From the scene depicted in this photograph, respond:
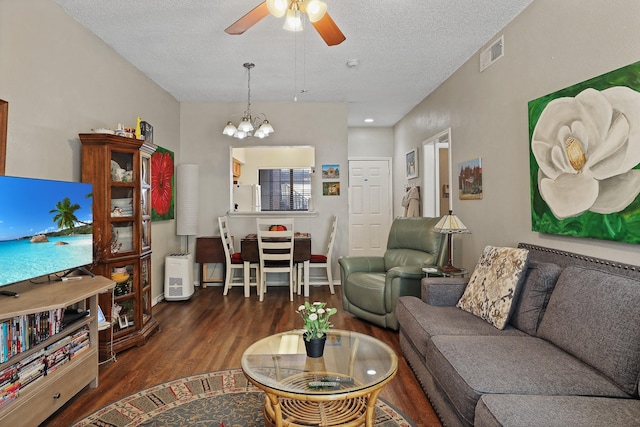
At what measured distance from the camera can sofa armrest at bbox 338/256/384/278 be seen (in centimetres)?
385

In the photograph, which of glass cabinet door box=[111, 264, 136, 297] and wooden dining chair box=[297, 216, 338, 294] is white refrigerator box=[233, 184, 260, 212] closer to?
wooden dining chair box=[297, 216, 338, 294]

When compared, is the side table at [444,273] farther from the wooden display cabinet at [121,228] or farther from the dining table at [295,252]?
the wooden display cabinet at [121,228]

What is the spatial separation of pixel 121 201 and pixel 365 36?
2.51 m

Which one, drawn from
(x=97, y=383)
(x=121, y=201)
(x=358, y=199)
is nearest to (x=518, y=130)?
(x=121, y=201)

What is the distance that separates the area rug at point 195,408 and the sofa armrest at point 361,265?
67.6 inches

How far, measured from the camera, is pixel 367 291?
344 centimetres

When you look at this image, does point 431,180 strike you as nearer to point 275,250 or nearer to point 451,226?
point 451,226

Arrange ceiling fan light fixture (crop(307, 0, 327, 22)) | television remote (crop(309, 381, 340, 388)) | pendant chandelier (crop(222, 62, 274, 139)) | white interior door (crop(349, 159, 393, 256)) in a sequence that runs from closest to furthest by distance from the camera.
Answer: television remote (crop(309, 381, 340, 388)) < ceiling fan light fixture (crop(307, 0, 327, 22)) < pendant chandelier (crop(222, 62, 274, 139)) < white interior door (crop(349, 159, 393, 256))

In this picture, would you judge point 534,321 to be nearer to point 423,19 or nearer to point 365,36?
point 423,19

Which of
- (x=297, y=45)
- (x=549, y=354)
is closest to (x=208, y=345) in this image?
(x=549, y=354)

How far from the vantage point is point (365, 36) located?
326 centimetres

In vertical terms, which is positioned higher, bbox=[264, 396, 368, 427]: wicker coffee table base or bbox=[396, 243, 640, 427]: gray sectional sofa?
bbox=[396, 243, 640, 427]: gray sectional sofa

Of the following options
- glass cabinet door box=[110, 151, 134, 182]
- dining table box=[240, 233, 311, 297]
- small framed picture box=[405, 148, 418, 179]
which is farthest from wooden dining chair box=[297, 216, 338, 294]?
glass cabinet door box=[110, 151, 134, 182]

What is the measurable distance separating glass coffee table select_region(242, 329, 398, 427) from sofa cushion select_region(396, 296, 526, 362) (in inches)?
14.2
